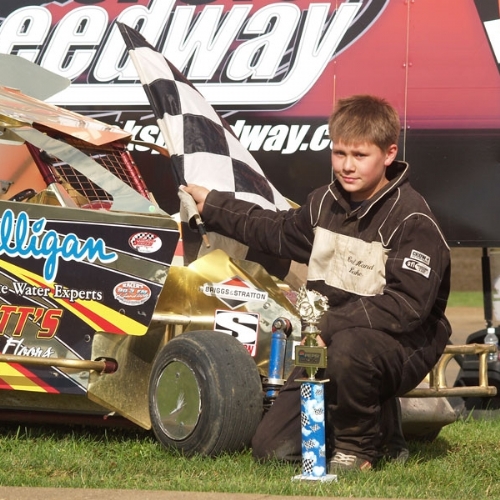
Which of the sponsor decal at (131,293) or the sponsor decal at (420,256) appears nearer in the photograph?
the sponsor decal at (420,256)

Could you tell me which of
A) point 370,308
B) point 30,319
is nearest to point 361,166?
point 370,308

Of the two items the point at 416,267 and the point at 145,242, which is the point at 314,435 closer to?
the point at 416,267

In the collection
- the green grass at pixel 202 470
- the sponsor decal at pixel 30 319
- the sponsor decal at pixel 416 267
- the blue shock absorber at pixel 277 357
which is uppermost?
the sponsor decal at pixel 416 267

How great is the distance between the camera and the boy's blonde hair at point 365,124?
13.9ft

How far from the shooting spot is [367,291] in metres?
4.17

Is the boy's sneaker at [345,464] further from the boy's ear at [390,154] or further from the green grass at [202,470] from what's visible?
the boy's ear at [390,154]

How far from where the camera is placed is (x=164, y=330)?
15.6ft

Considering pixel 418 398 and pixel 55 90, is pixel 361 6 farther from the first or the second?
pixel 418 398

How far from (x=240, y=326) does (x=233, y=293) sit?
14 cm

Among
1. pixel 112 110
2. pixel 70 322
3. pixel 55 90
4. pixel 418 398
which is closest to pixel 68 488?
pixel 70 322

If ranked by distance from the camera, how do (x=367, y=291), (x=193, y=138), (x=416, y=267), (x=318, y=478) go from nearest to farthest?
1. (x=318, y=478)
2. (x=416, y=267)
3. (x=367, y=291)
4. (x=193, y=138)

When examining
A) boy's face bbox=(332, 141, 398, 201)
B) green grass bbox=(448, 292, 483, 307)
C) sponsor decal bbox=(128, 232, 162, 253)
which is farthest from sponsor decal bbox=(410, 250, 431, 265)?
green grass bbox=(448, 292, 483, 307)

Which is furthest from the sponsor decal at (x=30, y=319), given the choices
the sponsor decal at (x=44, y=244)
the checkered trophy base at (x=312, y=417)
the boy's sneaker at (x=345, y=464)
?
the boy's sneaker at (x=345, y=464)

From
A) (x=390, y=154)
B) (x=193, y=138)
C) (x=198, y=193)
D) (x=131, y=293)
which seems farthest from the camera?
(x=193, y=138)
